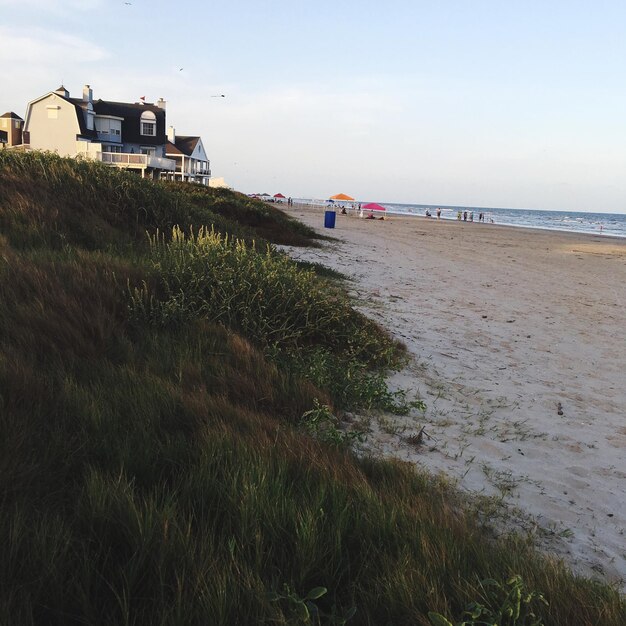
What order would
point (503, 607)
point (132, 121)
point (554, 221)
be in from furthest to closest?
point (554, 221) < point (132, 121) < point (503, 607)

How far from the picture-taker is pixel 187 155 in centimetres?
6203

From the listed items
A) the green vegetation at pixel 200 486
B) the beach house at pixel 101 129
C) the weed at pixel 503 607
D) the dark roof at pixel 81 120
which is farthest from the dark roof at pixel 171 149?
the weed at pixel 503 607

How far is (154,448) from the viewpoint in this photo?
95.7 inches

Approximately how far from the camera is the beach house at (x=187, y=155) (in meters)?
60.5

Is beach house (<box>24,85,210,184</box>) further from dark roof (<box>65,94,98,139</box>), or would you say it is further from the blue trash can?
the blue trash can

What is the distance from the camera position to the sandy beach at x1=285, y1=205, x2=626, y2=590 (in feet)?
9.94

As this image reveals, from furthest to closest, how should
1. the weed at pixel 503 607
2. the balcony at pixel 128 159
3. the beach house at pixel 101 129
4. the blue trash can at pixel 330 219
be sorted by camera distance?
the beach house at pixel 101 129 < the balcony at pixel 128 159 < the blue trash can at pixel 330 219 < the weed at pixel 503 607

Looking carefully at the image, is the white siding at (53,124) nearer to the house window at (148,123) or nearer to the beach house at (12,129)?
the beach house at (12,129)

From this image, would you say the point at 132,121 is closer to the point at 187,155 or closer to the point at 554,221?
the point at 187,155

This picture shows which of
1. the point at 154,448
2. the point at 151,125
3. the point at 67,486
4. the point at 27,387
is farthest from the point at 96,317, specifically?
the point at 151,125

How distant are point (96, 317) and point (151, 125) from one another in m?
54.2

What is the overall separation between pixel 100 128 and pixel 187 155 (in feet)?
44.7

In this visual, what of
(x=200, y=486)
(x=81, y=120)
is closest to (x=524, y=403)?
(x=200, y=486)

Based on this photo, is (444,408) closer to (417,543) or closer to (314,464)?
(314,464)
